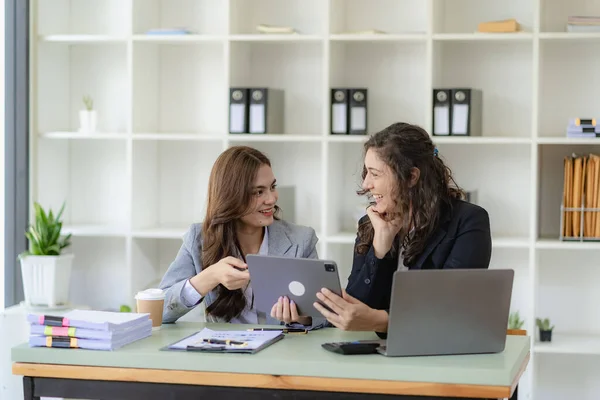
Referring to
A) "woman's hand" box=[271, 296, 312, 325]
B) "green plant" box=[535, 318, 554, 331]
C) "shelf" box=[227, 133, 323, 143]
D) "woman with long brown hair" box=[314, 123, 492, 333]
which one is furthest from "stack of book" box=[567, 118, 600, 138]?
"woman's hand" box=[271, 296, 312, 325]

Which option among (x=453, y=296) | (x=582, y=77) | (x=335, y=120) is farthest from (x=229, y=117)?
(x=453, y=296)

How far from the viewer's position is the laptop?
227cm

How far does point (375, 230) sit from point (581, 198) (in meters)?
1.69

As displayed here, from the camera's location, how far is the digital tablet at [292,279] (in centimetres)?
246

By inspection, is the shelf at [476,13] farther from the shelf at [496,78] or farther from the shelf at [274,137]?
the shelf at [274,137]

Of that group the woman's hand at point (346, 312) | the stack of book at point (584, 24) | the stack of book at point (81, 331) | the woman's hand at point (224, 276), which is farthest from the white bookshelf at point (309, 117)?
the stack of book at point (81, 331)

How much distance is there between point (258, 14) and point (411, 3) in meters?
0.76

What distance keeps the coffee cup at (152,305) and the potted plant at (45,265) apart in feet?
5.65

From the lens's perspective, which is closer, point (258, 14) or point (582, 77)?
point (582, 77)

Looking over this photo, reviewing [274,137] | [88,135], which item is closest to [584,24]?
[274,137]

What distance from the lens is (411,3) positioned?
14.8 ft

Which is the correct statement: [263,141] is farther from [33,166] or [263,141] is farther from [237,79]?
[33,166]

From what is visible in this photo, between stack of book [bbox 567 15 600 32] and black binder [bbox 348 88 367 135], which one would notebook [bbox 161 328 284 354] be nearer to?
black binder [bbox 348 88 367 135]

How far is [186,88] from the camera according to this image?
4.77m
